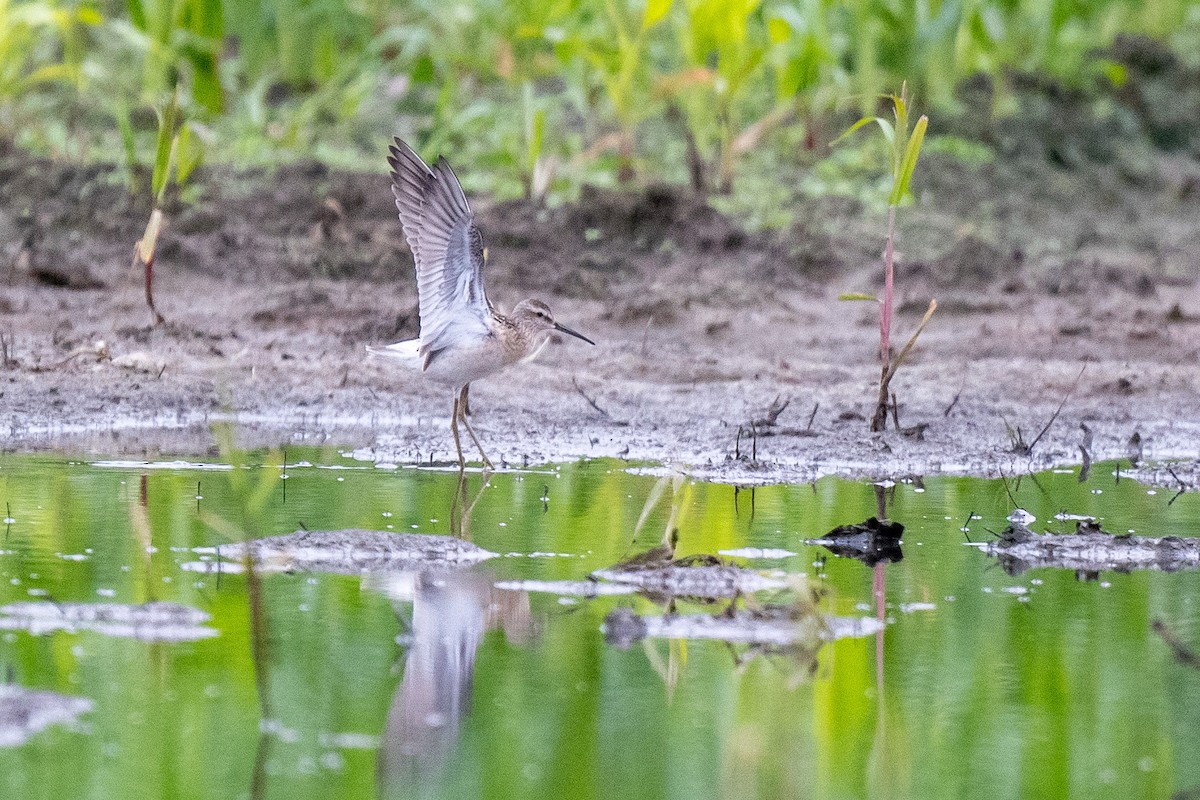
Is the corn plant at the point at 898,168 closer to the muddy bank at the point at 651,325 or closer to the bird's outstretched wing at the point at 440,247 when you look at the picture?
the muddy bank at the point at 651,325

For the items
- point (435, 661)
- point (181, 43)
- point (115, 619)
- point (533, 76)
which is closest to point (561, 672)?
point (435, 661)

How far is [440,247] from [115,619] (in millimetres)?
2740

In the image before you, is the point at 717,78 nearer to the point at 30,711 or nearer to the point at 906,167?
the point at 906,167

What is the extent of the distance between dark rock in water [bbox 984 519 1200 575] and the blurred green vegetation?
19.3 ft

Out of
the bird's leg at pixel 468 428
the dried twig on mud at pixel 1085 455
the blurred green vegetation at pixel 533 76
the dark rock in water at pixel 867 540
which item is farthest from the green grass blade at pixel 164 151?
the dark rock in water at pixel 867 540

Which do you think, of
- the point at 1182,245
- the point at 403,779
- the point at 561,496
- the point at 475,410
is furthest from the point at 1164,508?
the point at 1182,245

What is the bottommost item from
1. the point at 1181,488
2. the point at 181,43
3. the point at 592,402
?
the point at 1181,488

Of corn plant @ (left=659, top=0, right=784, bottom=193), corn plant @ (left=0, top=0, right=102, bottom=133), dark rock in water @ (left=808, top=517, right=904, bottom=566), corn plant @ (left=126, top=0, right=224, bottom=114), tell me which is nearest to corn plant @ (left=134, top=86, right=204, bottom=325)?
corn plant @ (left=0, top=0, right=102, bottom=133)

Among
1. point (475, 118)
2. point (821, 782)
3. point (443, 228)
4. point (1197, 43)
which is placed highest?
point (1197, 43)

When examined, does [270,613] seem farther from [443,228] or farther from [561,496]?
[443,228]

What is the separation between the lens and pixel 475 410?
28.3 ft

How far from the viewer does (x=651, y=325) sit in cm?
1022

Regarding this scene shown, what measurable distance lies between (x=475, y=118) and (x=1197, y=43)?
659 cm

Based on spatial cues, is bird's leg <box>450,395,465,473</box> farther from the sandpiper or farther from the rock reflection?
the rock reflection
